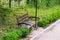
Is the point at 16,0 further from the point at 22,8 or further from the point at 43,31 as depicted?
the point at 43,31

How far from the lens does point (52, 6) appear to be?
73.3 ft

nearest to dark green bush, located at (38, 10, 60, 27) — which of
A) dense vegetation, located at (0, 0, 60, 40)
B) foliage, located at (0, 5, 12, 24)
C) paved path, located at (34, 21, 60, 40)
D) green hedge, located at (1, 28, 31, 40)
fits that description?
dense vegetation, located at (0, 0, 60, 40)

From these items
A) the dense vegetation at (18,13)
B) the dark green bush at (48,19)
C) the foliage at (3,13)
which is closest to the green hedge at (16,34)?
the dense vegetation at (18,13)

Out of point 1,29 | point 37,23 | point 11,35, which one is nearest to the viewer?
point 11,35

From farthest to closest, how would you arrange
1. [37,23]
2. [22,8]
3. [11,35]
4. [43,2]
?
[43,2], [22,8], [37,23], [11,35]

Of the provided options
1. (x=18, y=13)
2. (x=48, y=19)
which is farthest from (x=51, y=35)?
(x=18, y=13)

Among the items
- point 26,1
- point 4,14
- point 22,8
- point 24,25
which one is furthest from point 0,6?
point 26,1

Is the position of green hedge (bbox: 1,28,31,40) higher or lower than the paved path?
higher

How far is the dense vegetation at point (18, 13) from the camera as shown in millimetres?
11052

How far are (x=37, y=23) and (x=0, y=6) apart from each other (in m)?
2.76

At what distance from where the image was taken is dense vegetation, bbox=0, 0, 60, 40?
11.1 meters

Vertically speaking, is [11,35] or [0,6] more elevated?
Answer: [0,6]

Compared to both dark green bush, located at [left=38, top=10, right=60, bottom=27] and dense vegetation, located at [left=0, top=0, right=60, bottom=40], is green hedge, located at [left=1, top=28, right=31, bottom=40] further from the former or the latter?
dark green bush, located at [left=38, top=10, right=60, bottom=27]

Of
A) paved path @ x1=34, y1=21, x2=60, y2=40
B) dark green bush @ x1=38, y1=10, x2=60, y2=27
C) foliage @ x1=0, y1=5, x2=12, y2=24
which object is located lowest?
paved path @ x1=34, y1=21, x2=60, y2=40
